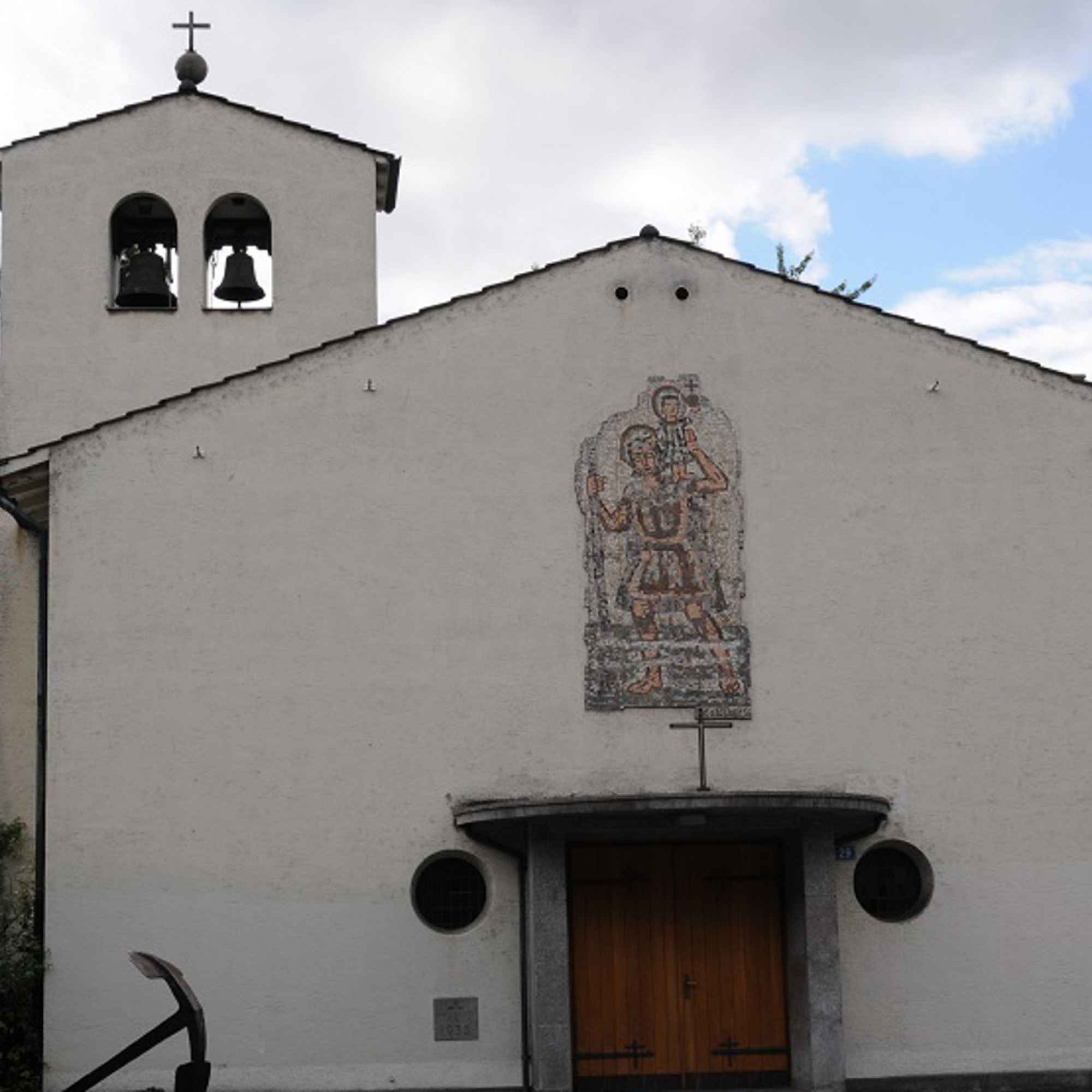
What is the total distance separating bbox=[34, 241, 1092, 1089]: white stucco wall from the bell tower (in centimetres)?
307

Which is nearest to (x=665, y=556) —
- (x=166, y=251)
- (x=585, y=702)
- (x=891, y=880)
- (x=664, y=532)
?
(x=664, y=532)

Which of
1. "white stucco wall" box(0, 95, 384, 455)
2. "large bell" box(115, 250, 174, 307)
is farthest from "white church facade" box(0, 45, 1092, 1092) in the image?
"large bell" box(115, 250, 174, 307)

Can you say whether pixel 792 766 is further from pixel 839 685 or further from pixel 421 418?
pixel 421 418

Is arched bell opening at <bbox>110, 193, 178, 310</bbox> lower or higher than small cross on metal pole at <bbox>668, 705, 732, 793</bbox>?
higher

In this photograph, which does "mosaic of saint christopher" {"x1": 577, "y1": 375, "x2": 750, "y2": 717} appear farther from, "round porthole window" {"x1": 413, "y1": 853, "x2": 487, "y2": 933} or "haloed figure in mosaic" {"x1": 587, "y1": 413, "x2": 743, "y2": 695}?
"round porthole window" {"x1": 413, "y1": 853, "x2": 487, "y2": 933}

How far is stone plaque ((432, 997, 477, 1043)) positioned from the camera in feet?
55.1

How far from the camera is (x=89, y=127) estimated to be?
2112cm

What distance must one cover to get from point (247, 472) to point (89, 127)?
18.3ft

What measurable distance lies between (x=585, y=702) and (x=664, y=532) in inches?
65.9

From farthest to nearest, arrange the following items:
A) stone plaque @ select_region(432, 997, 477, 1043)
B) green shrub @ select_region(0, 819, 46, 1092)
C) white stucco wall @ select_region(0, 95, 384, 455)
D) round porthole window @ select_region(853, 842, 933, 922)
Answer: white stucco wall @ select_region(0, 95, 384, 455) → round porthole window @ select_region(853, 842, 933, 922) → stone plaque @ select_region(432, 997, 477, 1043) → green shrub @ select_region(0, 819, 46, 1092)

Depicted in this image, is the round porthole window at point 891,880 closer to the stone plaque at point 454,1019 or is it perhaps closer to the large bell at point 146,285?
the stone plaque at point 454,1019

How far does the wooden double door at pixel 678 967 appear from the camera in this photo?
17.1m

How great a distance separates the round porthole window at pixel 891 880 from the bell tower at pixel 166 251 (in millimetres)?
7749

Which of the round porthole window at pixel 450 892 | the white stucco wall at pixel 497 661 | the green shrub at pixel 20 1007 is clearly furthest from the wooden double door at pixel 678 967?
the green shrub at pixel 20 1007
